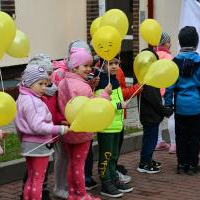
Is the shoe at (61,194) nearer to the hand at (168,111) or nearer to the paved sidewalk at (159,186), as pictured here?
the paved sidewalk at (159,186)

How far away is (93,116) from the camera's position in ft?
17.0

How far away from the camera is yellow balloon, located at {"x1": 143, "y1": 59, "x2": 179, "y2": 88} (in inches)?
240

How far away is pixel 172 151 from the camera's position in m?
8.42

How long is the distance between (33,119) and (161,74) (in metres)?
1.39

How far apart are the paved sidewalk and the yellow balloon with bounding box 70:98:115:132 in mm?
1453

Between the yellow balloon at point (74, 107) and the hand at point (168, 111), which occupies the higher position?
the yellow balloon at point (74, 107)

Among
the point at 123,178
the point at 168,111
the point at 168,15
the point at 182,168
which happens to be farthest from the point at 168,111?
the point at 168,15

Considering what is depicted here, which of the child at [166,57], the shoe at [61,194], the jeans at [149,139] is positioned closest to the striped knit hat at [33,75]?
the shoe at [61,194]

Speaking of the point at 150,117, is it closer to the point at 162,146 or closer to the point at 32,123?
the point at 162,146

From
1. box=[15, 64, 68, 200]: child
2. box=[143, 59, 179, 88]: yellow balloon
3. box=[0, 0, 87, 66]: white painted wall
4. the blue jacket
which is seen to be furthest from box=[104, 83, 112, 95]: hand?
box=[0, 0, 87, 66]: white painted wall

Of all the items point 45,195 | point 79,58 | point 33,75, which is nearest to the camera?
point 33,75

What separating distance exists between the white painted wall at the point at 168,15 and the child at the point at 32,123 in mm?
6998

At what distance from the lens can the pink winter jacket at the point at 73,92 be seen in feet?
19.4

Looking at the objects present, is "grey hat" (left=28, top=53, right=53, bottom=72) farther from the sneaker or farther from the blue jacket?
the blue jacket
